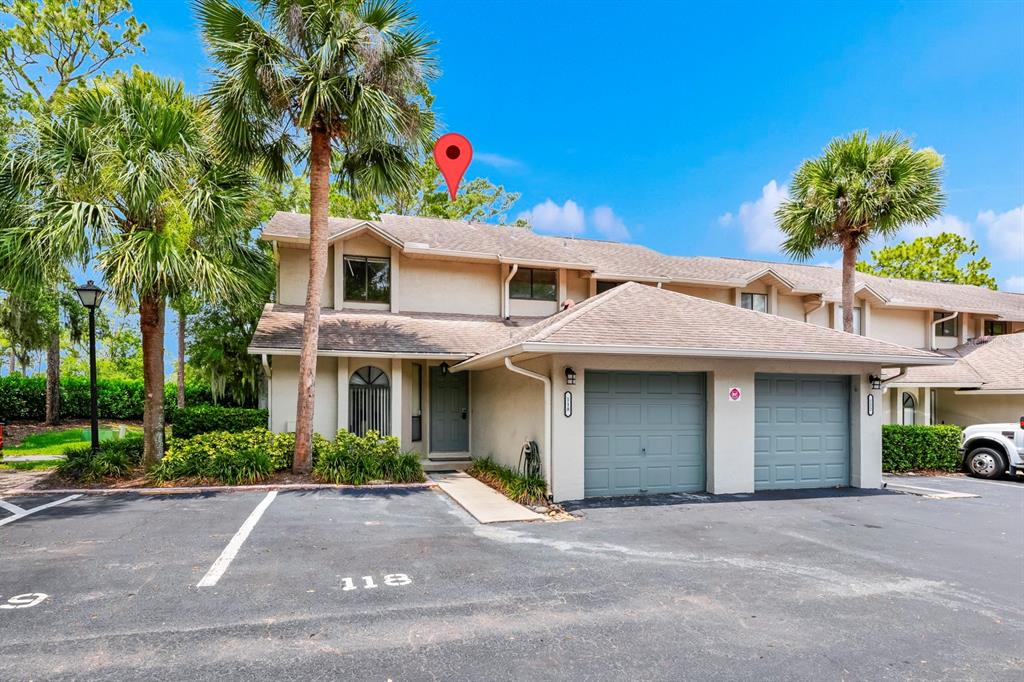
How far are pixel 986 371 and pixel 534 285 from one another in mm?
14017

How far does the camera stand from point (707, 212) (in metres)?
28.9

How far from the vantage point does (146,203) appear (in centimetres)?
1010

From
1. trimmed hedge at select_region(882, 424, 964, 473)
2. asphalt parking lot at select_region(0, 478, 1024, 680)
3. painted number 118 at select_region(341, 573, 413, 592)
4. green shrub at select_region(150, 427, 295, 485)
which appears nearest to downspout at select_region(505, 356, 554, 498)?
asphalt parking lot at select_region(0, 478, 1024, 680)

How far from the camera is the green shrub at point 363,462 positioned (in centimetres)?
1076

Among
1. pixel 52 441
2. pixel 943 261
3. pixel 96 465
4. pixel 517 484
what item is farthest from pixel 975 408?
pixel 52 441

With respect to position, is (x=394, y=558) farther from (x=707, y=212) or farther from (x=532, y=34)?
(x=707, y=212)

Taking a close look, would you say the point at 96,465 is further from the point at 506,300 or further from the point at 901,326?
the point at 901,326

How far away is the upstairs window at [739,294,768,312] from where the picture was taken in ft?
60.8

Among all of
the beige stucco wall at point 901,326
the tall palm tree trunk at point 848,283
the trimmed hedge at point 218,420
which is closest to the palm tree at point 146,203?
the trimmed hedge at point 218,420

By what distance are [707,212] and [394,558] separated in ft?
89.2

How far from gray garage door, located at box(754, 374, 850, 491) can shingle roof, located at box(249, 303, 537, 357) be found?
20.3 feet

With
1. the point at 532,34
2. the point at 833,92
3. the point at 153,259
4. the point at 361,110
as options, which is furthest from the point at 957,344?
the point at 153,259

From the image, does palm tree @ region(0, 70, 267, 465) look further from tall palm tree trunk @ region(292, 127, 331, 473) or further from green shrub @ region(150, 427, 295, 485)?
tall palm tree trunk @ region(292, 127, 331, 473)

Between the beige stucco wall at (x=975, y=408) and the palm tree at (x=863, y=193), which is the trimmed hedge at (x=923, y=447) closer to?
the palm tree at (x=863, y=193)
